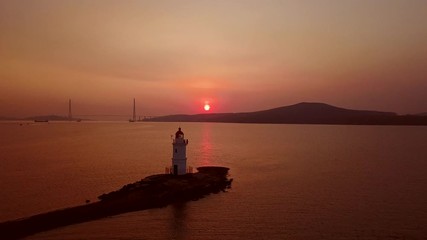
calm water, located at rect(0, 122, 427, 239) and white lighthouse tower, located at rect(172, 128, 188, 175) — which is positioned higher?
white lighthouse tower, located at rect(172, 128, 188, 175)

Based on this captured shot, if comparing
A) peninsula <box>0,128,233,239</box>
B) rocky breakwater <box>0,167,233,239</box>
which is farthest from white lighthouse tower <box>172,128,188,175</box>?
rocky breakwater <box>0,167,233,239</box>

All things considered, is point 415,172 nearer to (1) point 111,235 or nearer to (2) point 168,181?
(2) point 168,181

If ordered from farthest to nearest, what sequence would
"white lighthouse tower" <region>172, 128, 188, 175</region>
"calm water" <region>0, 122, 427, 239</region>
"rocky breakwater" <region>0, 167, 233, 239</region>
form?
"white lighthouse tower" <region>172, 128, 188, 175</region> → "calm water" <region>0, 122, 427, 239</region> → "rocky breakwater" <region>0, 167, 233, 239</region>

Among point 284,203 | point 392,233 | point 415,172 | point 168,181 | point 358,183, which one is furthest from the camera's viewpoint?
point 415,172

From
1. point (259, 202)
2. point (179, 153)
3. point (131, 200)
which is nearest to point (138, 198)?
point (131, 200)

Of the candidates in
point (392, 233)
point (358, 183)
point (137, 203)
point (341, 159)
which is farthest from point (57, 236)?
point (341, 159)

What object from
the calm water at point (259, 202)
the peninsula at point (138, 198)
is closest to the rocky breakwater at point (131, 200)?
the peninsula at point (138, 198)

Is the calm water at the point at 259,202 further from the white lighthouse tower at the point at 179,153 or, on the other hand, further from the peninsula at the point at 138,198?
the white lighthouse tower at the point at 179,153

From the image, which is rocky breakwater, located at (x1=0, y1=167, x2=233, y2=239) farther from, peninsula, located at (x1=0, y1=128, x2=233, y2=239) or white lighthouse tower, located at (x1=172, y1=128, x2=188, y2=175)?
white lighthouse tower, located at (x1=172, y1=128, x2=188, y2=175)
